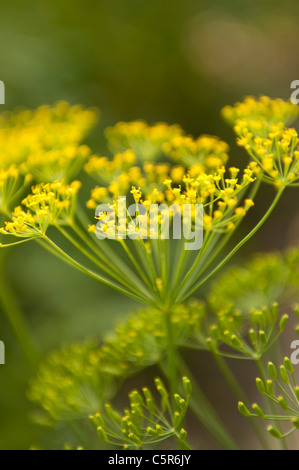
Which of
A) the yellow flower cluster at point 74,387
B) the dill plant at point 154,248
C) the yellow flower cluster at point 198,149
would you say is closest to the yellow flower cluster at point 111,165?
the dill plant at point 154,248

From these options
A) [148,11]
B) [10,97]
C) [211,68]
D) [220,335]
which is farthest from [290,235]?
[220,335]

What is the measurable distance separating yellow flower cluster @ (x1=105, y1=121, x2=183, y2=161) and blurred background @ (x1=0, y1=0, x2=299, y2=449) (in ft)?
3.72

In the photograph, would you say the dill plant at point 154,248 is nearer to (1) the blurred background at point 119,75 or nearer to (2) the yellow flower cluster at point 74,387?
(2) the yellow flower cluster at point 74,387

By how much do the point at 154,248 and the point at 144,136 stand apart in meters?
0.39

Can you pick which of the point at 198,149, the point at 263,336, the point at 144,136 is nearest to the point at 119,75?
the point at 144,136

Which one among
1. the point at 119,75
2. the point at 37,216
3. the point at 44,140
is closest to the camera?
the point at 37,216

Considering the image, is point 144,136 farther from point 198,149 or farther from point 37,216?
point 37,216

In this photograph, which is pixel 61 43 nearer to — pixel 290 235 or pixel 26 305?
pixel 26 305

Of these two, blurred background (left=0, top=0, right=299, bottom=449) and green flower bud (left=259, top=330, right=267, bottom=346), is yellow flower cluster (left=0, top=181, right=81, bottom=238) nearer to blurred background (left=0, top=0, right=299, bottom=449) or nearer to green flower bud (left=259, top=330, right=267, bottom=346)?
green flower bud (left=259, top=330, right=267, bottom=346)

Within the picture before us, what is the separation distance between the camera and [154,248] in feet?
4.30

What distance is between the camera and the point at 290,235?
374 cm

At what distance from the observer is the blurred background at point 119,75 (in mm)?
2473

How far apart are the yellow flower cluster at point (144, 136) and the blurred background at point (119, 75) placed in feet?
3.72

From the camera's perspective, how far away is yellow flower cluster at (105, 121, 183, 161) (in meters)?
1.44
